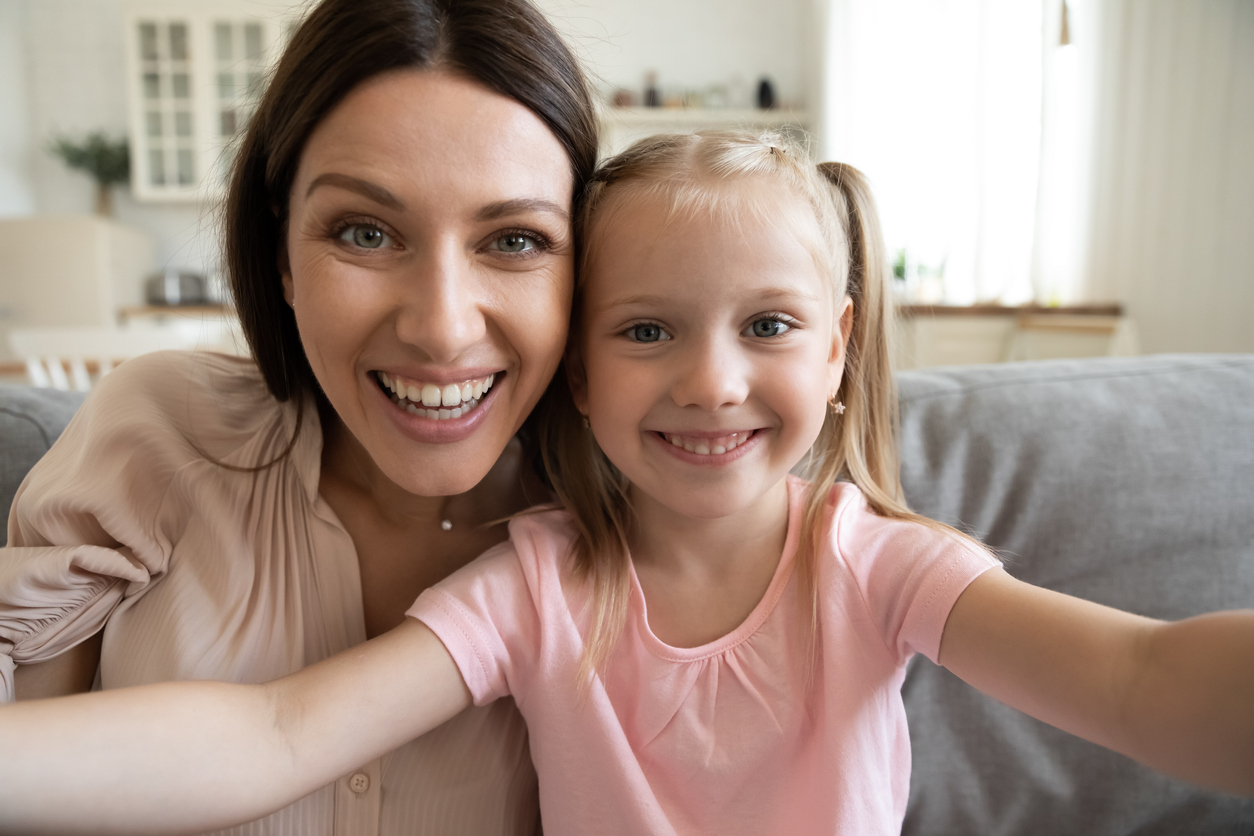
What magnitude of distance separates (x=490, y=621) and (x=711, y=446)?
0.32 m

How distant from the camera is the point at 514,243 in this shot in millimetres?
Result: 893

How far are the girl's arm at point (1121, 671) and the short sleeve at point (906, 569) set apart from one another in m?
0.02

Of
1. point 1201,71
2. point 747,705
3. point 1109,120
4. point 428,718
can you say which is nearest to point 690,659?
point 747,705

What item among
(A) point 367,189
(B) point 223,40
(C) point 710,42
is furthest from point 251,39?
(A) point 367,189

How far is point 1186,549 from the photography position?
1.12m

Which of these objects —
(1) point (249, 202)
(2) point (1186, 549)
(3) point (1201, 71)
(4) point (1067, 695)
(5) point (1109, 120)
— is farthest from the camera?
(5) point (1109, 120)

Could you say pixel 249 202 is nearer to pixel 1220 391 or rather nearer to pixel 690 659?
pixel 690 659

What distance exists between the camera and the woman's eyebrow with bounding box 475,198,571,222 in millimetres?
830

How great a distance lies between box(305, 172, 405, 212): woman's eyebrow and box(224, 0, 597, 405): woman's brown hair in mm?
91

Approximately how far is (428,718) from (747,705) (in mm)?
355

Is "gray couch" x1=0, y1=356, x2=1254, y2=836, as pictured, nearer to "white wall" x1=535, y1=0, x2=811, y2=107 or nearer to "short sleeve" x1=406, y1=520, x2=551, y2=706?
"short sleeve" x1=406, y1=520, x2=551, y2=706

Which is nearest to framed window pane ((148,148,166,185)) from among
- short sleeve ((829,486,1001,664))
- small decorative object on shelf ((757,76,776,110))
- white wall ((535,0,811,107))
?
white wall ((535,0,811,107))

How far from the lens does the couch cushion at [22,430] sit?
3.52ft

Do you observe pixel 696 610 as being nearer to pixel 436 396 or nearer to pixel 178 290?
pixel 436 396
